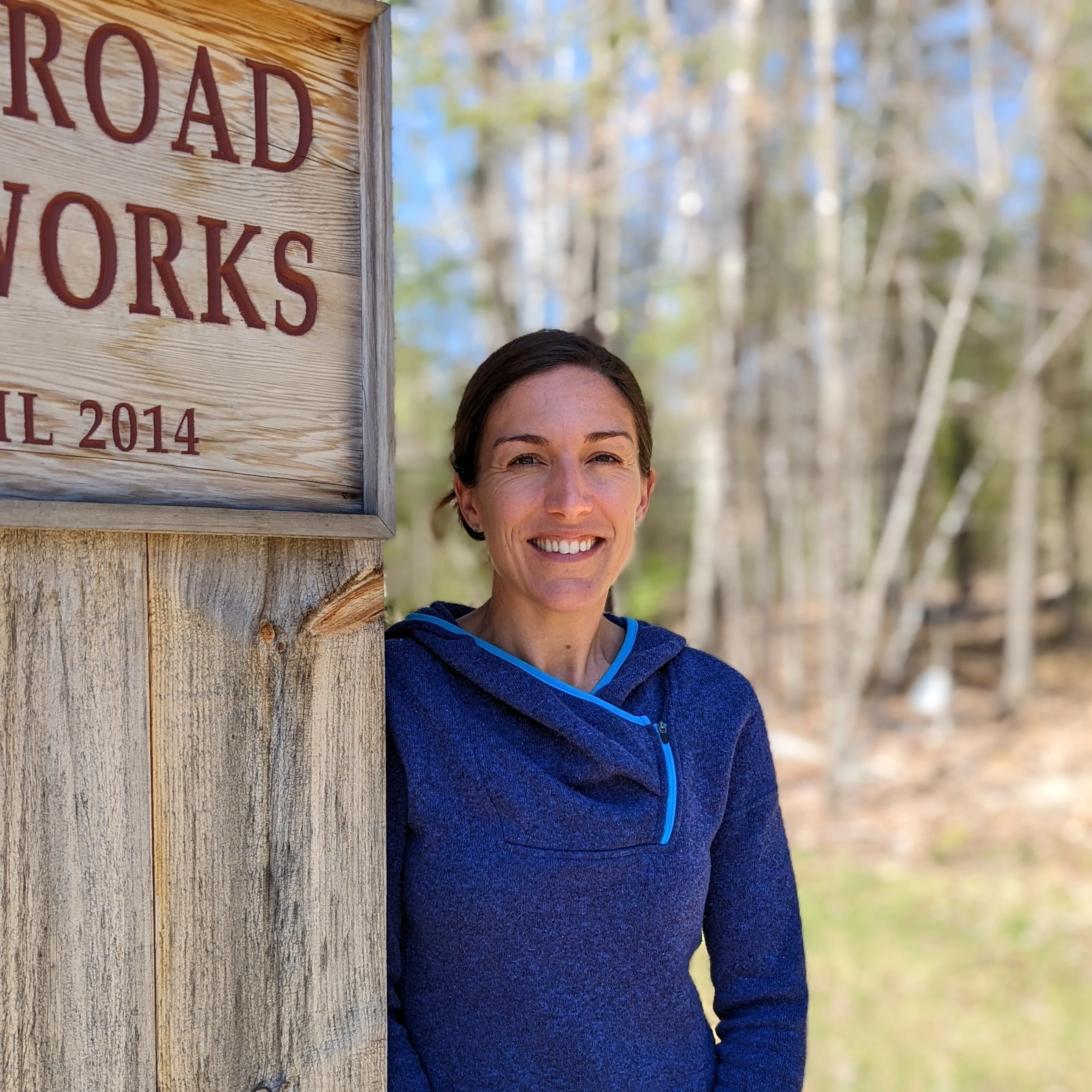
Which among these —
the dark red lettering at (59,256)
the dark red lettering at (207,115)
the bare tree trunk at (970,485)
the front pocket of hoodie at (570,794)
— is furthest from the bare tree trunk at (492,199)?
the dark red lettering at (59,256)

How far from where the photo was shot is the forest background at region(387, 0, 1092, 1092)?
18.5ft

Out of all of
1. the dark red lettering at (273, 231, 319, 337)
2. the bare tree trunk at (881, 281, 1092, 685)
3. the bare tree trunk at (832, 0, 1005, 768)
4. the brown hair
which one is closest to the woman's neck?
the brown hair

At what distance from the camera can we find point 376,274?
53.4 inches

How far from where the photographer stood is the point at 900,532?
894 centimetres

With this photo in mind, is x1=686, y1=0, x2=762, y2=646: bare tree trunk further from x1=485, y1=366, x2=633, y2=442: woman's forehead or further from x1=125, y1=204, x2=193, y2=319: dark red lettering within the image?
x1=125, y1=204, x2=193, y2=319: dark red lettering

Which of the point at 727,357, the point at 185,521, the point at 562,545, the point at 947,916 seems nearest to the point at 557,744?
the point at 562,545

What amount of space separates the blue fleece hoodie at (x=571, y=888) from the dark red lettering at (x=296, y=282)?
0.56 metres

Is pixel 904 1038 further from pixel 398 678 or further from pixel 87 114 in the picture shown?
pixel 87 114

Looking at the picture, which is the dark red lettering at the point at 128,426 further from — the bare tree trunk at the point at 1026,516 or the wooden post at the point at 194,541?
the bare tree trunk at the point at 1026,516

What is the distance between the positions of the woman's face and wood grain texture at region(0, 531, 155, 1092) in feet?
2.14

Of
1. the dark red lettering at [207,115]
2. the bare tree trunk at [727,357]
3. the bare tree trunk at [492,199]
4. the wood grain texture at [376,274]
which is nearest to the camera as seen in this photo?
the dark red lettering at [207,115]

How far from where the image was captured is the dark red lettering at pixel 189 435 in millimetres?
1213

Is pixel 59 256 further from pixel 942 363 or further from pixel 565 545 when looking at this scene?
pixel 942 363

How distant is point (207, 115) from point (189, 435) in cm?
34
